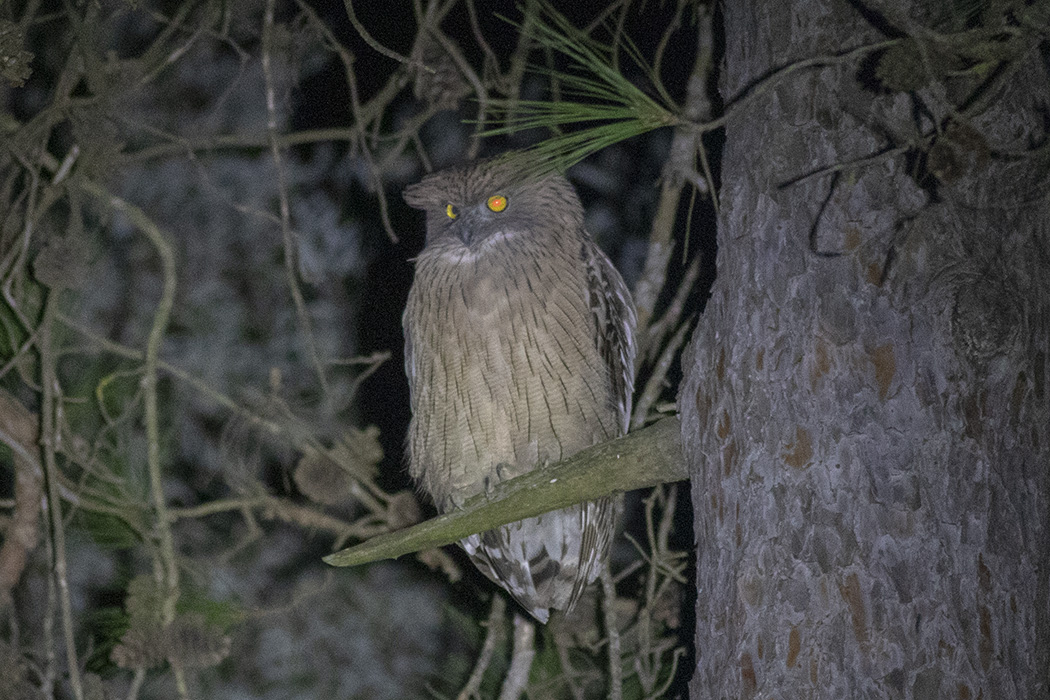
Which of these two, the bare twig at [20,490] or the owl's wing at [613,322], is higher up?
the owl's wing at [613,322]

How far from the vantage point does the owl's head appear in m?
1.72

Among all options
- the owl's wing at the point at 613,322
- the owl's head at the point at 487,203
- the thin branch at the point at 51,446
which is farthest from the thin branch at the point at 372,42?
the thin branch at the point at 51,446

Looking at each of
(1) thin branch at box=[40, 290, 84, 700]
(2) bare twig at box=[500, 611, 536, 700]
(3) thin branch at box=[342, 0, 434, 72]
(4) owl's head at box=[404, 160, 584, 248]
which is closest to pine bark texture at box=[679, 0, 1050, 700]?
(4) owl's head at box=[404, 160, 584, 248]

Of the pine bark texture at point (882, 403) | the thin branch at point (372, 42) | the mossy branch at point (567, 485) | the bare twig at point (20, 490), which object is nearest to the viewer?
the pine bark texture at point (882, 403)

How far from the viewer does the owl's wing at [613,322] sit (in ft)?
5.80

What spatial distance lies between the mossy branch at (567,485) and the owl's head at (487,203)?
544mm

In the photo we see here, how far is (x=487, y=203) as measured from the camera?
1.74 m

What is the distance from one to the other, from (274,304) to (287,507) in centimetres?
86

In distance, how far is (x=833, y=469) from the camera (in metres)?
1.18

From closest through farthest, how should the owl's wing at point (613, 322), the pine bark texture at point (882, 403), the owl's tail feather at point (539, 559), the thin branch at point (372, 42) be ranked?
the pine bark texture at point (882, 403)
the thin branch at point (372, 42)
the owl's wing at point (613, 322)
the owl's tail feather at point (539, 559)

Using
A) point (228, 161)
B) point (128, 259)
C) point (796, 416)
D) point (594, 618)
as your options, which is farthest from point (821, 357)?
point (128, 259)

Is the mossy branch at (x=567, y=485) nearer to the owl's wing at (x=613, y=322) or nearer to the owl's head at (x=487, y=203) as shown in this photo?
the owl's wing at (x=613, y=322)

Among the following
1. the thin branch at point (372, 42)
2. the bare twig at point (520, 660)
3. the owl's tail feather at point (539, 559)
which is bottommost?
the bare twig at point (520, 660)

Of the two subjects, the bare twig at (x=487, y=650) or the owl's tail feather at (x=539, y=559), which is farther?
the bare twig at (x=487, y=650)
